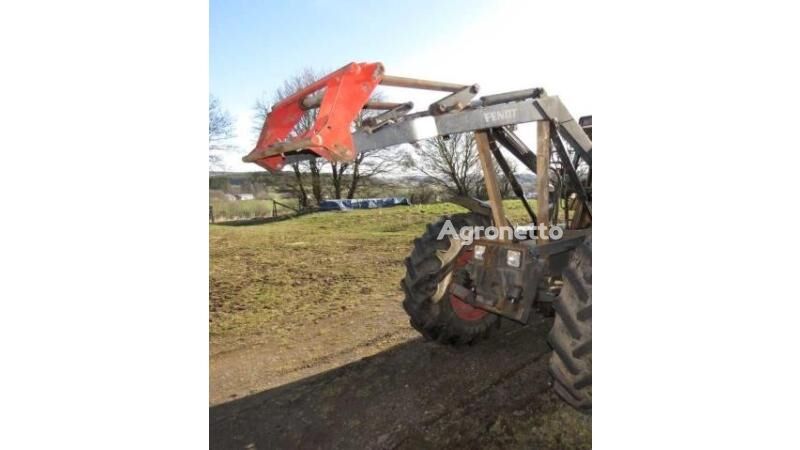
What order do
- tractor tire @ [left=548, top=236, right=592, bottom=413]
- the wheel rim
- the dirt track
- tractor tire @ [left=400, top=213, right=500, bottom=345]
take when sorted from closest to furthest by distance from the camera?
1. tractor tire @ [left=548, top=236, right=592, bottom=413]
2. the dirt track
3. tractor tire @ [left=400, top=213, right=500, bottom=345]
4. the wheel rim

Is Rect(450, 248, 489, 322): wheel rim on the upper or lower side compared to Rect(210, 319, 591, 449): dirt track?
upper

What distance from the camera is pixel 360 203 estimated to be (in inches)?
668

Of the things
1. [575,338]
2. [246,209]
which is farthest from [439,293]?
[246,209]

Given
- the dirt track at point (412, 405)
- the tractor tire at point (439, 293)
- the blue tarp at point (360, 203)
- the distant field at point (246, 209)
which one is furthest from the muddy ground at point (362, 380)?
the blue tarp at point (360, 203)

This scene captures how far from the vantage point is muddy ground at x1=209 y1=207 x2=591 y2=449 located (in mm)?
2436

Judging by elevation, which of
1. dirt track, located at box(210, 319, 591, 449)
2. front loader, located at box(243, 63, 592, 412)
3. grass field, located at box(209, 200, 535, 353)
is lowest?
dirt track, located at box(210, 319, 591, 449)

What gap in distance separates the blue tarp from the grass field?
10.6 ft

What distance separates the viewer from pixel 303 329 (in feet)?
14.0

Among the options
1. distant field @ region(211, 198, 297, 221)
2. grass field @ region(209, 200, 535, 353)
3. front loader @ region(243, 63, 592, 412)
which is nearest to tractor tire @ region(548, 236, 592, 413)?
front loader @ region(243, 63, 592, 412)

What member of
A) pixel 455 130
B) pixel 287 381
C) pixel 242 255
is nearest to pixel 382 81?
pixel 455 130

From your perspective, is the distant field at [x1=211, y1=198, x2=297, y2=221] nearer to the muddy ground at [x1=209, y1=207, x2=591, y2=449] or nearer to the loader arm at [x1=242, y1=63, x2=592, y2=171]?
the muddy ground at [x1=209, y1=207, x2=591, y2=449]
